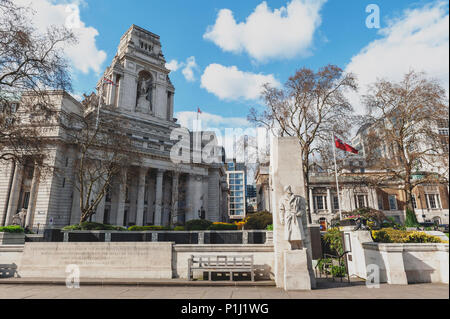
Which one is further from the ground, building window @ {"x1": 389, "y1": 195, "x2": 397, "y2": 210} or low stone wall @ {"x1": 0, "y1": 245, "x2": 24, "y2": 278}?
building window @ {"x1": 389, "y1": 195, "x2": 397, "y2": 210}

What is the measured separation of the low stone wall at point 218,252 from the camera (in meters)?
10.6

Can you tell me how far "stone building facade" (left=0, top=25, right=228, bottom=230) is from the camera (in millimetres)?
37531

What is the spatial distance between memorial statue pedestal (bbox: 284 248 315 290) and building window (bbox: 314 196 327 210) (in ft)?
170

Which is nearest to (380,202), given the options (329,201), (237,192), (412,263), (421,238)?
(329,201)

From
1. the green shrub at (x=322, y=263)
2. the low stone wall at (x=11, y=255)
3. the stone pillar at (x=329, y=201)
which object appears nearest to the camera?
the low stone wall at (x=11, y=255)

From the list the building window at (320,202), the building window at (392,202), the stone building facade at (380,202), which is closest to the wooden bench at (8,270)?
the stone building facade at (380,202)

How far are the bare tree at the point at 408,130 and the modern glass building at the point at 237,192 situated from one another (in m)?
116

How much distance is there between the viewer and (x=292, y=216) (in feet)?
29.1

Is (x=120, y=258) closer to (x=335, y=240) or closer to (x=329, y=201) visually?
(x=335, y=240)

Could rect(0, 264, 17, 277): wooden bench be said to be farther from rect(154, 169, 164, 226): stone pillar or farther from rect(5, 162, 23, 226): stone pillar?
rect(154, 169, 164, 226): stone pillar

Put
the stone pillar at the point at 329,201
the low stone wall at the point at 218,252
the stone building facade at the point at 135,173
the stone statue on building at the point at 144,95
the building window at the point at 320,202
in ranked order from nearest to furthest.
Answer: the low stone wall at the point at 218,252, the stone building facade at the point at 135,173, the stone pillar at the point at 329,201, the building window at the point at 320,202, the stone statue on building at the point at 144,95

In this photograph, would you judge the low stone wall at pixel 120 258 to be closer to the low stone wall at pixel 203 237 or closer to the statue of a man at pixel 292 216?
the statue of a man at pixel 292 216

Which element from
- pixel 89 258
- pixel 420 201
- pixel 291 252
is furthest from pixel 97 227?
pixel 420 201

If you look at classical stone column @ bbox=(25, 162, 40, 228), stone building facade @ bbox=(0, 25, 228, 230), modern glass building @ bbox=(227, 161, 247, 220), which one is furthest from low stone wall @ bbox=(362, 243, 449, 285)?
modern glass building @ bbox=(227, 161, 247, 220)
